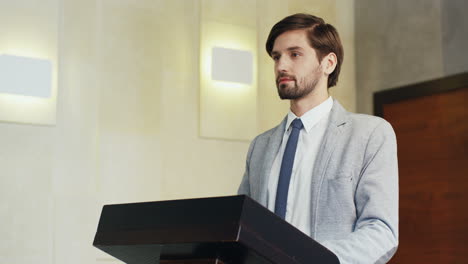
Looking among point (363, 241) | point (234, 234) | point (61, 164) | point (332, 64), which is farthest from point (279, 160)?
point (61, 164)

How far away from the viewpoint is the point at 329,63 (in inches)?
102

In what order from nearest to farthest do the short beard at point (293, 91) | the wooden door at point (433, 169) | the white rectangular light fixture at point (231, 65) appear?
the short beard at point (293, 91), the wooden door at point (433, 169), the white rectangular light fixture at point (231, 65)

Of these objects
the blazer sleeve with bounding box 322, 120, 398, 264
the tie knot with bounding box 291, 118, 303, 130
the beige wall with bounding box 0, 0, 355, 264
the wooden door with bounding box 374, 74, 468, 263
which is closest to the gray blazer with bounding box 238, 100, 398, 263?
the blazer sleeve with bounding box 322, 120, 398, 264

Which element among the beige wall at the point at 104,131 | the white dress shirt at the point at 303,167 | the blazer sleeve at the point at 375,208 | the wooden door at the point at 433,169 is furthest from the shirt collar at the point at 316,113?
the wooden door at the point at 433,169

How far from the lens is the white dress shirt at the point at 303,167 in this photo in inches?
91.0

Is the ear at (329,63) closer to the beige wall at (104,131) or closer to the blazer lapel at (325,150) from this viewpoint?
the blazer lapel at (325,150)

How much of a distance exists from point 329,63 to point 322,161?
1.42 ft

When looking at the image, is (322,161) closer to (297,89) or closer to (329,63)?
(297,89)

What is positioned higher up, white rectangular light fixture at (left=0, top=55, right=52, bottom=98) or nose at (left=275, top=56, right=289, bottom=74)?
white rectangular light fixture at (left=0, top=55, right=52, bottom=98)

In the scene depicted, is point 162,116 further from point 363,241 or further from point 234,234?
point 234,234

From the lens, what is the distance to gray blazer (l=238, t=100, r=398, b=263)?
204cm

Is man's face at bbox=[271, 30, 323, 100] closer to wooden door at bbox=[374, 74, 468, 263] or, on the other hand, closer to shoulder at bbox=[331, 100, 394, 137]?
shoulder at bbox=[331, 100, 394, 137]

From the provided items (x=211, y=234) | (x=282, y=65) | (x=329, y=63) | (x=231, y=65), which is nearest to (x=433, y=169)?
(x=231, y=65)

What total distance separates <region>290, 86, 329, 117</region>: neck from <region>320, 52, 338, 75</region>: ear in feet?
0.27
